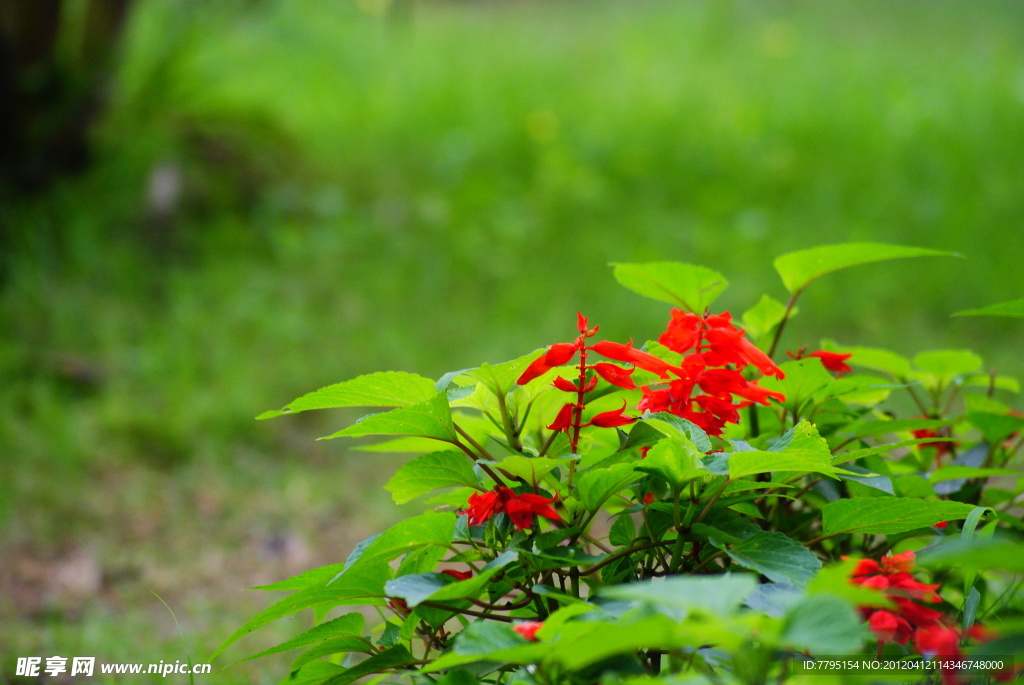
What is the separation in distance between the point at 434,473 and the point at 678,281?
325 mm

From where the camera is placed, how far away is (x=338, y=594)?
68 centimetres

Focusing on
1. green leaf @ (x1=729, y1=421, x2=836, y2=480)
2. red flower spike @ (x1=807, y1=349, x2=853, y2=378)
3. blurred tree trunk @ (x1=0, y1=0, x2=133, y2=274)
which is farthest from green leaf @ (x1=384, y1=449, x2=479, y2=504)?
blurred tree trunk @ (x1=0, y1=0, x2=133, y2=274)

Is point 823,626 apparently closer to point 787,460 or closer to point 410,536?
point 787,460

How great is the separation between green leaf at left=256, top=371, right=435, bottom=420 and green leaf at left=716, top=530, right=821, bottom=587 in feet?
0.92

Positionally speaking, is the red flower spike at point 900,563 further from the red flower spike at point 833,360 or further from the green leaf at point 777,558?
the red flower spike at point 833,360

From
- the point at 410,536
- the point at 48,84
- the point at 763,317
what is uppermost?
the point at 48,84

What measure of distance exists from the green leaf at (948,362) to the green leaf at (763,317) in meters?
0.19

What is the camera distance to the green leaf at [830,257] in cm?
81

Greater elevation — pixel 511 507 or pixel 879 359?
pixel 879 359

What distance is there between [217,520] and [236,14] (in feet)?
7.94

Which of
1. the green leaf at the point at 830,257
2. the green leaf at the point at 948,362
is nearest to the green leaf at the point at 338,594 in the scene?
the green leaf at the point at 830,257

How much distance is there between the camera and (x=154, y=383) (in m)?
2.68

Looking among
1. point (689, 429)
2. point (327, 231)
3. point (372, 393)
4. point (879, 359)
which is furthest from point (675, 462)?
point (327, 231)

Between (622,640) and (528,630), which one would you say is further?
(528,630)
